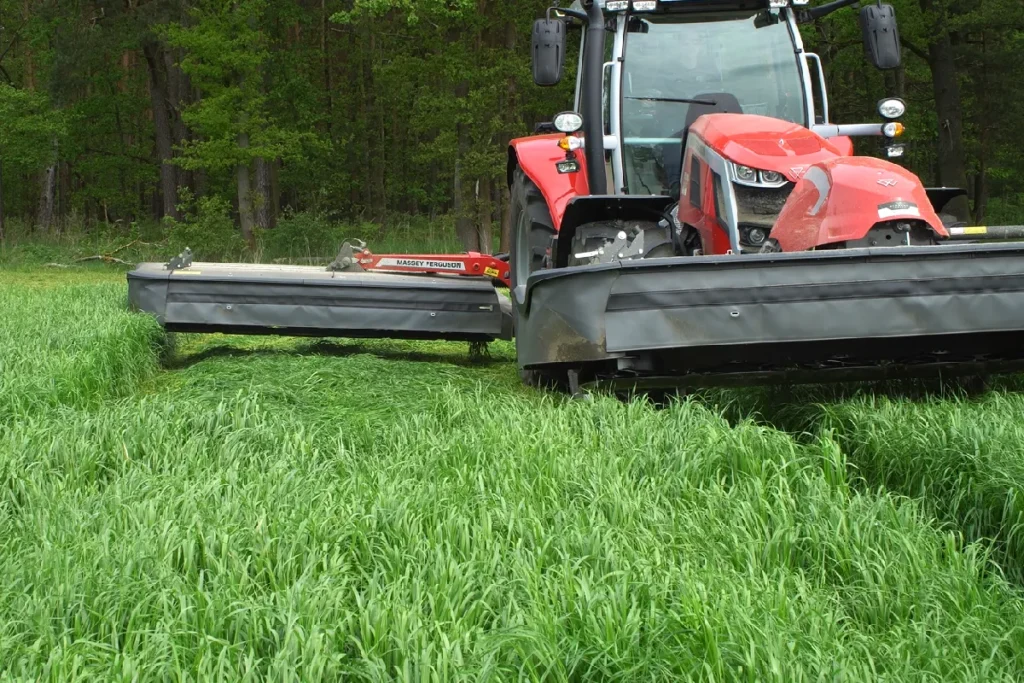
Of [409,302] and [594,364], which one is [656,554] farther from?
[409,302]

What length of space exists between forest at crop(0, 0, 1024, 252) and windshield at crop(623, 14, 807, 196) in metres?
9.95

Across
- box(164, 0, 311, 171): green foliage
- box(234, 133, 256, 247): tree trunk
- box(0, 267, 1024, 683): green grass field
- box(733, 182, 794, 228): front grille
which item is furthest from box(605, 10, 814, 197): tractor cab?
box(234, 133, 256, 247): tree trunk

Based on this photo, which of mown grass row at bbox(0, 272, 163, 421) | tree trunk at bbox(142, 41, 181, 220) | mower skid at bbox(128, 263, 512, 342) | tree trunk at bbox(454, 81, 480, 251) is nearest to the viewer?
mown grass row at bbox(0, 272, 163, 421)

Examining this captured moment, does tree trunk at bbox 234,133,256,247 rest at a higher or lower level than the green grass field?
lower

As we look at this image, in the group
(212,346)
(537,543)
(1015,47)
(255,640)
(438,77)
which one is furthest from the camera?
(1015,47)

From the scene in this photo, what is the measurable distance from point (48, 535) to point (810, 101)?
4.98m

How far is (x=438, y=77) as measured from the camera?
1997 centimetres

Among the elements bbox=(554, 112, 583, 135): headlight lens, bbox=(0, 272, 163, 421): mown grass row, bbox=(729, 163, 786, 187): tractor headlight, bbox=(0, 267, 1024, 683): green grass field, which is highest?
bbox=(554, 112, 583, 135): headlight lens

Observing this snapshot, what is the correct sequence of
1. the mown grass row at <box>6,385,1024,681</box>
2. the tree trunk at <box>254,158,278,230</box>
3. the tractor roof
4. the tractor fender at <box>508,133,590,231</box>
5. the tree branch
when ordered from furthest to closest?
the tree trunk at <box>254,158,278,230</box>, the tree branch, the tractor fender at <box>508,133,590,231</box>, the tractor roof, the mown grass row at <box>6,385,1024,681</box>

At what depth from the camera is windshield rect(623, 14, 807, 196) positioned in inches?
264

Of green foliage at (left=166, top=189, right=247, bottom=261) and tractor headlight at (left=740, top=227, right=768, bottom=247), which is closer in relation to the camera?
tractor headlight at (left=740, top=227, right=768, bottom=247)

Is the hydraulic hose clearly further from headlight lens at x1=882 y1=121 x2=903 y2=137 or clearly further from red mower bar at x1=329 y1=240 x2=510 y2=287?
red mower bar at x1=329 y1=240 x2=510 y2=287

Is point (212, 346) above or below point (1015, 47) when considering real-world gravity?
below

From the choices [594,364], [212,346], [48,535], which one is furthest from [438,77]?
[48,535]
